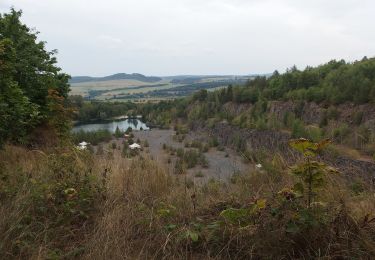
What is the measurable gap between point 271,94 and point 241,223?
127 ft

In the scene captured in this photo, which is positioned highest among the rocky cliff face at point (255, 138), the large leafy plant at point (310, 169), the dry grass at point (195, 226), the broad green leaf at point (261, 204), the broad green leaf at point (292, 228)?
the large leafy plant at point (310, 169)

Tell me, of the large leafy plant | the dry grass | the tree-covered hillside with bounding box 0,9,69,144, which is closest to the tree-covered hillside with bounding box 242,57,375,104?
the tree-covered hillside with bounding box 0,9,69,144

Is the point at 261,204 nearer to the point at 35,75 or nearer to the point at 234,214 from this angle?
the point at 234,214

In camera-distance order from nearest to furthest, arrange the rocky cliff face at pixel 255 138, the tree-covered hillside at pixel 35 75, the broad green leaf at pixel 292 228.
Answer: the broad green leaf at pixel 292 228 → the rocky cliff face at pixel 255 138 → the tree-covered hillside at pixel 35 75

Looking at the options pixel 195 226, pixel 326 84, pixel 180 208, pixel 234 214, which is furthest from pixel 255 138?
pixel 234 214

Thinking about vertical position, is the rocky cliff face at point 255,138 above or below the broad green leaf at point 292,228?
below

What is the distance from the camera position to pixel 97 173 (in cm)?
474

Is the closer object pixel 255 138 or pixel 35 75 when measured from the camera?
pixel 35 75

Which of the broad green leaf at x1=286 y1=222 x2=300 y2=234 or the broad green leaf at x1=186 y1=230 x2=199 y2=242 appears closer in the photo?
the broad green leaf at x1=286 y1=222 x2=300 y2=234

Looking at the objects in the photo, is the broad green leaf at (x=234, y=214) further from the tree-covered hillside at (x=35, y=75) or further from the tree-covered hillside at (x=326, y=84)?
the tree-covered hillside at (x=326, y=84)

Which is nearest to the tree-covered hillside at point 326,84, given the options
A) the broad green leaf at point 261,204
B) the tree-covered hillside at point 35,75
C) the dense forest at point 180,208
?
the tree-covered hillside at point 35,75

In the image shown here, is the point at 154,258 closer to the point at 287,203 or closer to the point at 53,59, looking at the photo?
the point at 287,203

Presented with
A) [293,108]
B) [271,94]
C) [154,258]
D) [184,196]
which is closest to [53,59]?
[184,196]

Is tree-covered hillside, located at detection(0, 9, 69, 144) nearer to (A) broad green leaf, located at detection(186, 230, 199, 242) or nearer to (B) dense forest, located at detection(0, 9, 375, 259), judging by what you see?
(B) dense forest, located at detection(0, 9, 375, 259)
